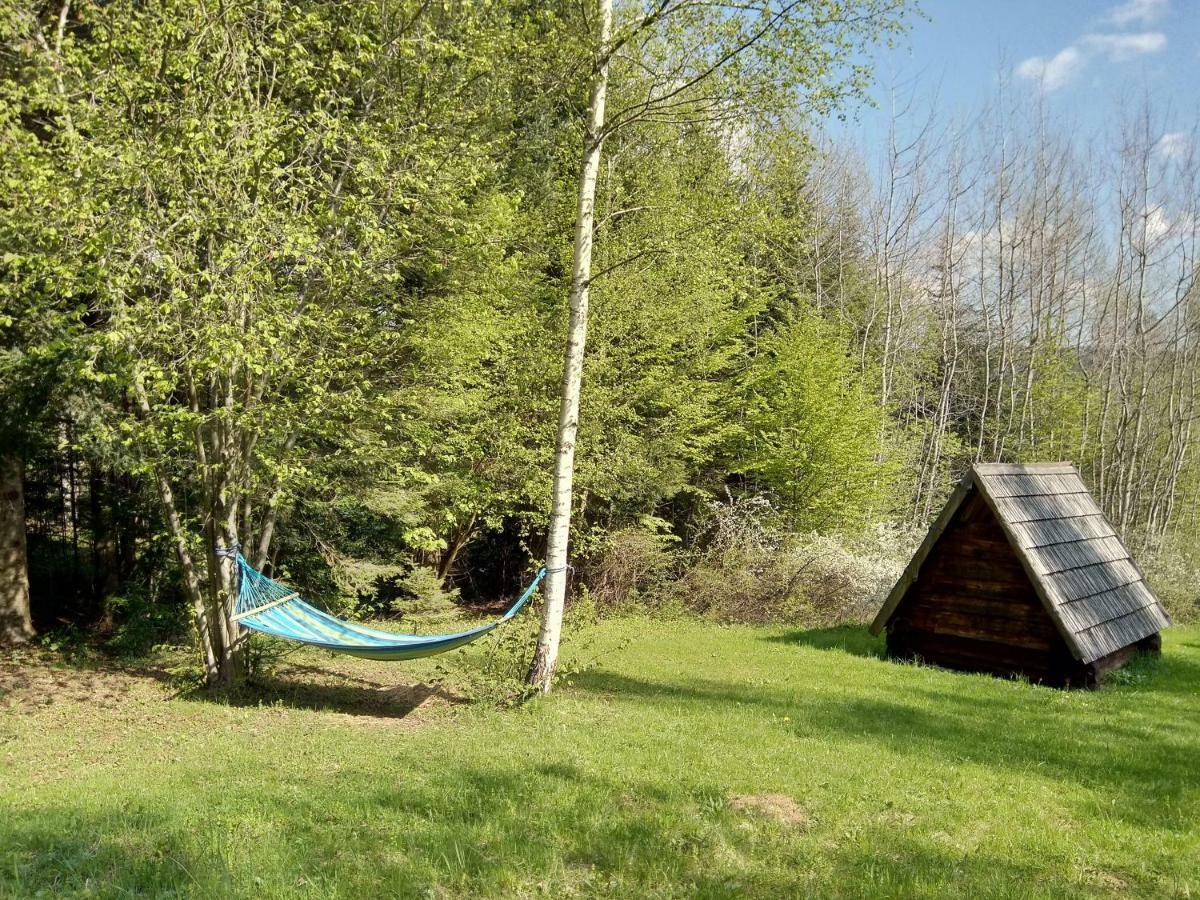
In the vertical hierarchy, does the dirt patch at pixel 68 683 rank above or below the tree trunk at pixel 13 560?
below

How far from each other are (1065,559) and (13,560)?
526 inches

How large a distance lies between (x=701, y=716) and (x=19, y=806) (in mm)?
5009

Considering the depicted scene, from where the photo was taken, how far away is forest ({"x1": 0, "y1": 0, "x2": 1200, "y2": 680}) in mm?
7230

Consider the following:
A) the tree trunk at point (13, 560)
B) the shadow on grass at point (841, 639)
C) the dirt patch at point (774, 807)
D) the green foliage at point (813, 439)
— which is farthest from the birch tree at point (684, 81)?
the green foliage at point (813, 439)

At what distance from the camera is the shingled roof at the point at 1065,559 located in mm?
9414

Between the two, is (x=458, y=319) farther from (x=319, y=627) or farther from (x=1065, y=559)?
(x=1065, y=559)

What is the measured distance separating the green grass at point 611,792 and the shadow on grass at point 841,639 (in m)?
2.34

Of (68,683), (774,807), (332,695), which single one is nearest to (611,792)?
(774,807)

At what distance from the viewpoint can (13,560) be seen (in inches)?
454

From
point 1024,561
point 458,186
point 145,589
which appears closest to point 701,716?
point 1024,561

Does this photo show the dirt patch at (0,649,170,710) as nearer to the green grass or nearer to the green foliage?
the green grass

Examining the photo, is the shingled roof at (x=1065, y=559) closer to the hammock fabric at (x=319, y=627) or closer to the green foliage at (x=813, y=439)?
the hammock fabric at (x=319, y=627)

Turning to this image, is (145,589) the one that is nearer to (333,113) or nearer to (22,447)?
(22,447)

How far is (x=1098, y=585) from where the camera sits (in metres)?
10.4
